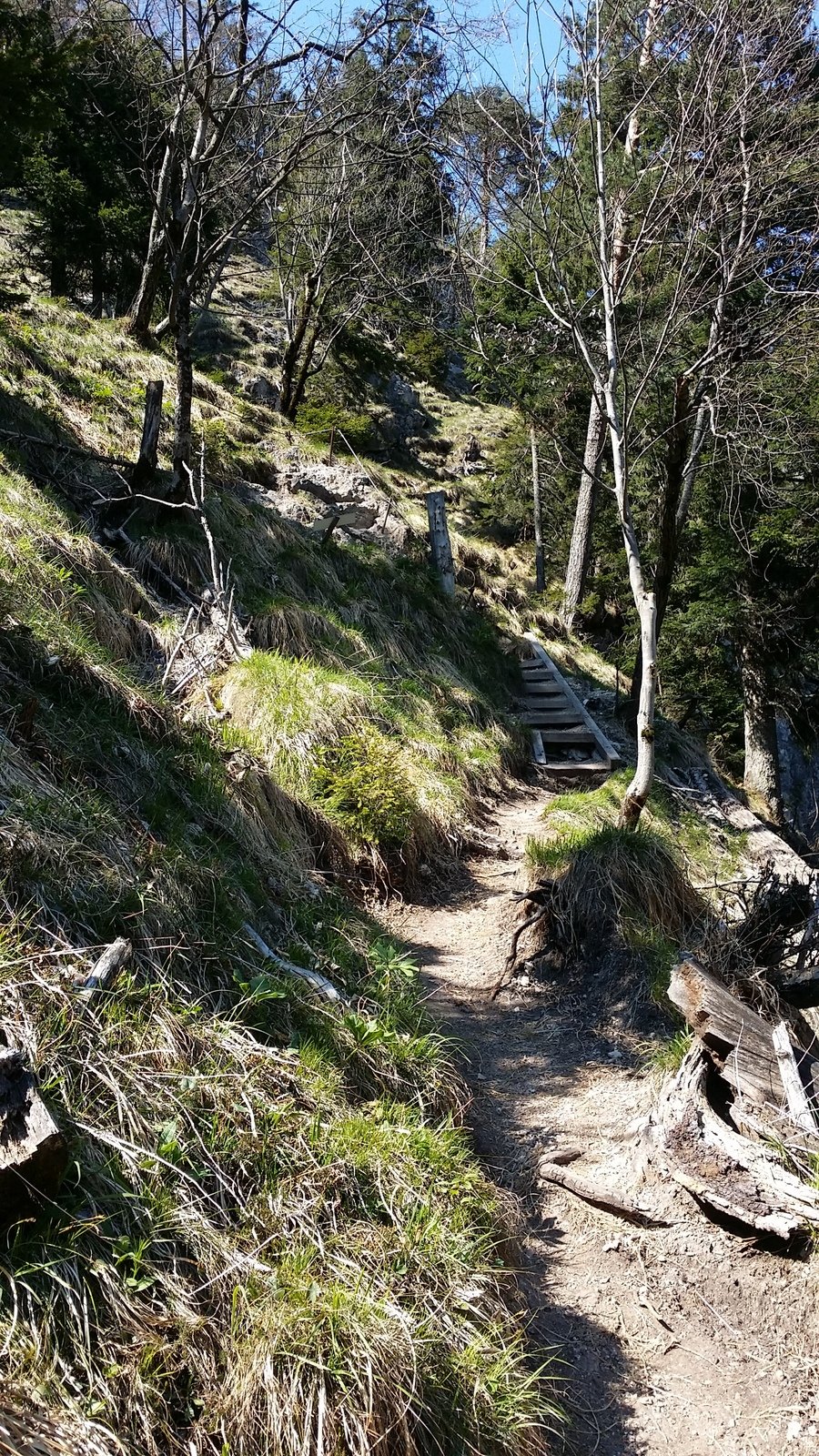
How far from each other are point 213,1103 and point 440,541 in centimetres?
979

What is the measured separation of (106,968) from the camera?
9.45ft

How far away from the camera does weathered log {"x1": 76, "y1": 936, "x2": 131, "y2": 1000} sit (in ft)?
9.09

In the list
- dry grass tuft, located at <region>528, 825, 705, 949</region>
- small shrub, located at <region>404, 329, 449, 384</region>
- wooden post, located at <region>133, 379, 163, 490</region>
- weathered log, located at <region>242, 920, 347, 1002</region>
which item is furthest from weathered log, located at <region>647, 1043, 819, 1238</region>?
small shrub, located at <region>404, 329, 449, 384</region>

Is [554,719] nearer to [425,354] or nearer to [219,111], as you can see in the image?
[219,111]

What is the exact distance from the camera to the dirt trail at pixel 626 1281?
2.80m

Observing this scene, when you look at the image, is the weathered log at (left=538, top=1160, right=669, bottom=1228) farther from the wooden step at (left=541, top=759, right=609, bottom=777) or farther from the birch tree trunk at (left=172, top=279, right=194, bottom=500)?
the birch tree trunk at (left=172, top=279, right=194, bottom=500)

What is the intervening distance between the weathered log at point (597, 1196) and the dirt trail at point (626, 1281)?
0.03m

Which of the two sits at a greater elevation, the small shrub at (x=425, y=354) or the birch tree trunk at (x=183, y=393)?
the small shrub at (x=425, y=354)

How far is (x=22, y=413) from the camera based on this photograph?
7953 mm

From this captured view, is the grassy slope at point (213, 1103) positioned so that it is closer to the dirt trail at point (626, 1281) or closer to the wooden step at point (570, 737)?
the dirt trail at point (626, 1281)

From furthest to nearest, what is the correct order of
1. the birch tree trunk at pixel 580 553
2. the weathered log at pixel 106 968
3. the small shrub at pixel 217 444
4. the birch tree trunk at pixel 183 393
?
the birch tree trunk at pixel 580 553 → the small shrub at pixel 217 444 → the birch tree trunk at pixel 183 393 → the weathered log at pixel 106 968

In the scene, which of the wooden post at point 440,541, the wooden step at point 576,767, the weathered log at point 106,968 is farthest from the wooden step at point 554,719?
the weathered log at point 106,968

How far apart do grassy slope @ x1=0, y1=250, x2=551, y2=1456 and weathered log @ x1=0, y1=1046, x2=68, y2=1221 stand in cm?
7

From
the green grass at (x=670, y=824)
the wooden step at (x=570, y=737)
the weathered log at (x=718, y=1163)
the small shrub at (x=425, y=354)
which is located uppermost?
the small shrub at (x=425, y=354)
